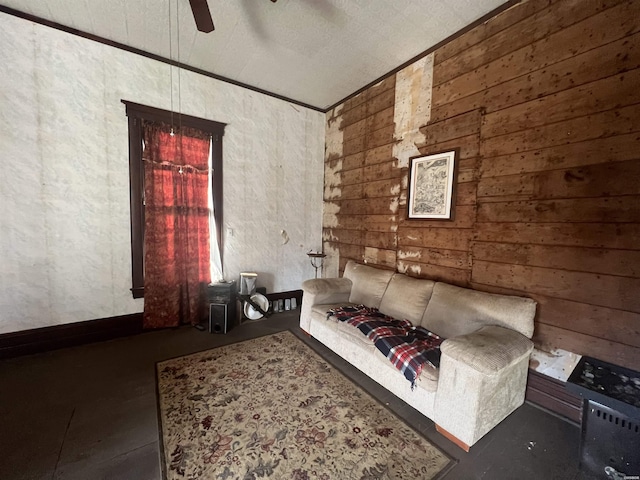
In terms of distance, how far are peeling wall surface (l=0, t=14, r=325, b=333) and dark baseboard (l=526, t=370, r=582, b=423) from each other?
3.29 m

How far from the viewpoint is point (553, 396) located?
1757mm

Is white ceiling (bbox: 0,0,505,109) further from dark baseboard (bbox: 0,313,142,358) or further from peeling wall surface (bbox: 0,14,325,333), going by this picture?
dark baseboard (bbox: 0,313,142,358)

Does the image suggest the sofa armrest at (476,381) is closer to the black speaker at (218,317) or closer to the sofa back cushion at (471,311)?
the sofa back cushion at (471,311)

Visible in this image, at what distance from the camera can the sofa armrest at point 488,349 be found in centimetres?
137

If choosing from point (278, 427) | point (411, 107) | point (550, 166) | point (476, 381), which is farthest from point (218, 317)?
point (550, 166)

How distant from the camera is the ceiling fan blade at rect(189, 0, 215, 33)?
1473 millimetres

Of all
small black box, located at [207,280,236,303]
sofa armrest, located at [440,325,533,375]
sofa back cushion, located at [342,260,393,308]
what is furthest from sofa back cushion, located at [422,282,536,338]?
small black box, located at [207,280,236,303]

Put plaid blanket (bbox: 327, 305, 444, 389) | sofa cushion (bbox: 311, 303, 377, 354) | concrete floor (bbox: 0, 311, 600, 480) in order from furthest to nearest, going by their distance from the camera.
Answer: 1. sofa cushion (bbox: 311, 303, 377, 354)
2. plaid blanket (bbox: 327, 305, 444, 389)
3. concrete floor (bbox: 0, 311, 600, 480)

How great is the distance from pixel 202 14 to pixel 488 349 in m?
2.66

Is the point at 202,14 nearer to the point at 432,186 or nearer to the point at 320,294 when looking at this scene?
the point at 432,186

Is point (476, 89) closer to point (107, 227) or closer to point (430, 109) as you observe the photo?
point (430, 109)

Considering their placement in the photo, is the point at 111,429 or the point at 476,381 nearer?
the point at 476,381

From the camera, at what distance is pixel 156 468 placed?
129 centimetres

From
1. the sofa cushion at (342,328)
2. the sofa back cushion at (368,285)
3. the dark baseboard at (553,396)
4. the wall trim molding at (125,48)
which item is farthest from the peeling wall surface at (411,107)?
the dark baseboard at (553,396)
